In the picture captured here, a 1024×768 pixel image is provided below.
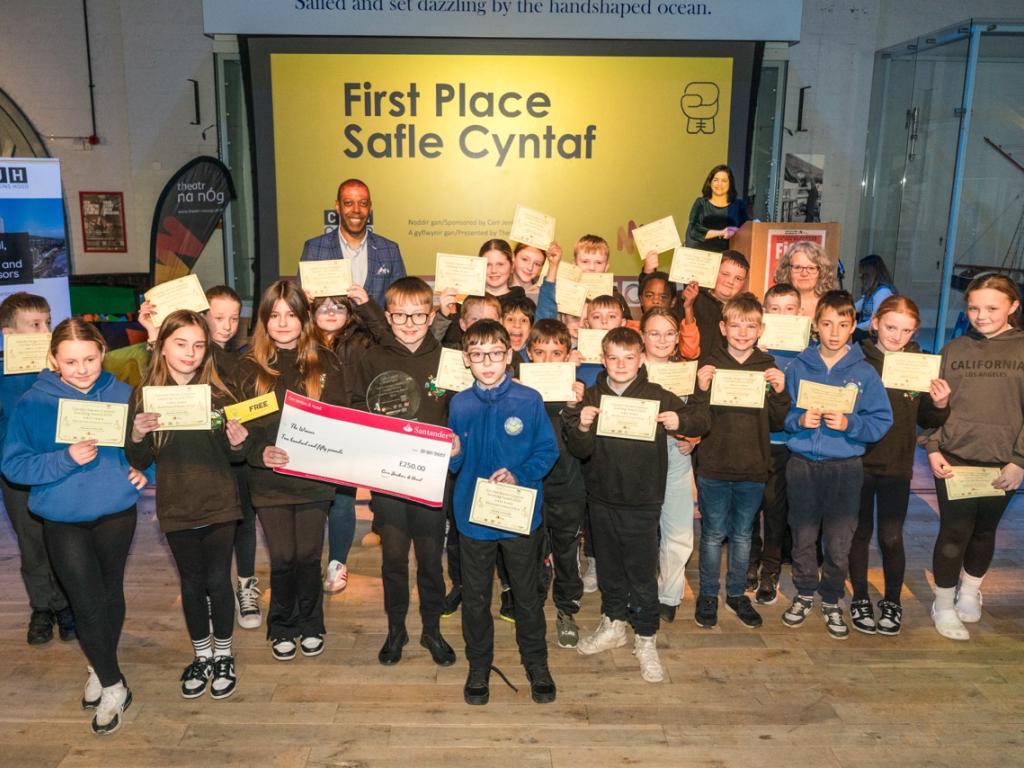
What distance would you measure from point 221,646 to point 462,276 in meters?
1.86

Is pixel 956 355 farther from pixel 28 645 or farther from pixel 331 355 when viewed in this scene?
pixel 28 645

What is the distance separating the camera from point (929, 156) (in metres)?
7.64

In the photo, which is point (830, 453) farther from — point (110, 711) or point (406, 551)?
point (110, 711)

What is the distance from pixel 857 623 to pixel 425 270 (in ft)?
17.6

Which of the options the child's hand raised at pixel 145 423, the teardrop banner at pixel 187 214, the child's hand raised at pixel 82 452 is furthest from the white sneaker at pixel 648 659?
the teardrop banner at pixel 187 214

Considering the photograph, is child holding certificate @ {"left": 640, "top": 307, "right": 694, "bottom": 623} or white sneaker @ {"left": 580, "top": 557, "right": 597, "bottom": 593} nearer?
child holding certificate @ {"left": 640, "top": 307, "right": 694, "bottom": 623}

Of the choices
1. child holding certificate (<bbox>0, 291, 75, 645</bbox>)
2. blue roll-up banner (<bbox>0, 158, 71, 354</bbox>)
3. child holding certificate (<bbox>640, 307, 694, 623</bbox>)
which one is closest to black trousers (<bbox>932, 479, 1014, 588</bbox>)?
child holding certificate (<bbox>640, 307, 694, 623</bbox>)

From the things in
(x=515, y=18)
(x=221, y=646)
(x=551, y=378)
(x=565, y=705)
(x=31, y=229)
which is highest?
(x=515, y=18)

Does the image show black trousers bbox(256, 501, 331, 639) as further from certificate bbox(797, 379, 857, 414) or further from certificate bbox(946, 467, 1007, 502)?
certificate bbox(946, 467, 1007, 502)

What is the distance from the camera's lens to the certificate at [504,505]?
2719mm

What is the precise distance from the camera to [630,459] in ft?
9.96

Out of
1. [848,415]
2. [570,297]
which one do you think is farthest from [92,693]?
[848,415]

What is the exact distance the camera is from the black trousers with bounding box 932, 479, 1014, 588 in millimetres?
3395

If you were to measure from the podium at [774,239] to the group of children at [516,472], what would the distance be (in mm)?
1491
